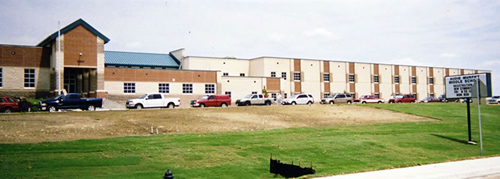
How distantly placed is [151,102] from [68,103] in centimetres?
736

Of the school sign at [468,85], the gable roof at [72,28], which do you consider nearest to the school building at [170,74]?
the gable roof at [72,28]

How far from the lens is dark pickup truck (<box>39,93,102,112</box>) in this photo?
31.1m

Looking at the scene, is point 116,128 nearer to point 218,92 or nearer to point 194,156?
point 194,156

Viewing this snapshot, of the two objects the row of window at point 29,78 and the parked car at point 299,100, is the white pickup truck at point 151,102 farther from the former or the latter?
the parked car at point 299,100

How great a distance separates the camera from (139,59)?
6188cm

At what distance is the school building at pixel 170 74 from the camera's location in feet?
137

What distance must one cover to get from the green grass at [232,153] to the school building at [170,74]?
3095 cm

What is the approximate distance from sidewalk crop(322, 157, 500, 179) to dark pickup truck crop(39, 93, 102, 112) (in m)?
27.0

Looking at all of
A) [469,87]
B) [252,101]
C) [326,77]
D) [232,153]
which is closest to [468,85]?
[469,87]

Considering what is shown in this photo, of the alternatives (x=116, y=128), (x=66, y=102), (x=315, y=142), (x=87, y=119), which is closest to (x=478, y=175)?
(x=315, y=142)

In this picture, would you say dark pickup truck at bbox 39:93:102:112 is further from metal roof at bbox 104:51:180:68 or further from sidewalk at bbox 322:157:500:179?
sidewalk at bbox 322:157:500:179

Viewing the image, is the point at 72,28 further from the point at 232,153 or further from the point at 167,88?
the point at 232,153

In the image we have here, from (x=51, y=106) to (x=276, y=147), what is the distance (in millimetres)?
23438

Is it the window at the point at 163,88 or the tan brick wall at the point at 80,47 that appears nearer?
the tan brick wall at the point at 80,47
